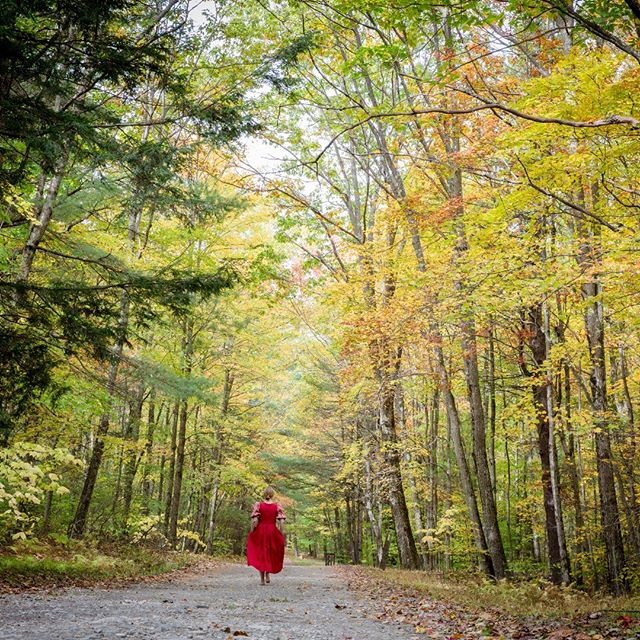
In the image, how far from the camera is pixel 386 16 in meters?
5.91

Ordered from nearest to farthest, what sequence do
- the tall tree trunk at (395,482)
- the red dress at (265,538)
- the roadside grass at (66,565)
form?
1. the roadside grass at (66,565)
2. the red dress at (265,538)
3. the tall tree trunk at (395,482)

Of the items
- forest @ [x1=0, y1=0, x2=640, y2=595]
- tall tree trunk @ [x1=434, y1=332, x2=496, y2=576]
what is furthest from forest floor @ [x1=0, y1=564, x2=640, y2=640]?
tall tree trunk @ [x1=434, y1=332, x2=496, y2=576]

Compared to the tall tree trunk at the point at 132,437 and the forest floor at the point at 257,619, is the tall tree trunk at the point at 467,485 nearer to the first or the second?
the forest floor at the point at 257,619

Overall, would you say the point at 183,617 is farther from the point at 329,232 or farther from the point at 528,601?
the point at 329,232

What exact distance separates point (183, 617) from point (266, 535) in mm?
5301

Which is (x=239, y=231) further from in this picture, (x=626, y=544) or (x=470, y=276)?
(x=626, y=544)

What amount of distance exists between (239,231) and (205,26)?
28.5 feet

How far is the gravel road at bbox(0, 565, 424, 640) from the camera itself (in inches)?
174

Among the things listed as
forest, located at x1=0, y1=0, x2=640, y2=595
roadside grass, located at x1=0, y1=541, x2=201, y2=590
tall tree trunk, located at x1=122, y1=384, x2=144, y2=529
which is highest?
forest, located at x1=0, y1=0, x2=640, y2=595

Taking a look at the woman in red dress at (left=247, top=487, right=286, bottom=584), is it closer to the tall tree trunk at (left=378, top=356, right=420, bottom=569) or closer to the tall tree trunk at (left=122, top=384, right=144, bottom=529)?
the tall tree trunk at (left=122, top=384, right=144, bottom=529)

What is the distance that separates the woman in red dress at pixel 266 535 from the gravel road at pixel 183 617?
226 cm

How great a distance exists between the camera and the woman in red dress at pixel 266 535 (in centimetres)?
1058

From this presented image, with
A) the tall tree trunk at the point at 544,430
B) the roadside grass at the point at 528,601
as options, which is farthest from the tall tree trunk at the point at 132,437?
the tall tree trunk at the point at 544,430

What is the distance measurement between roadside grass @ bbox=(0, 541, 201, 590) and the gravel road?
762 millimetres
